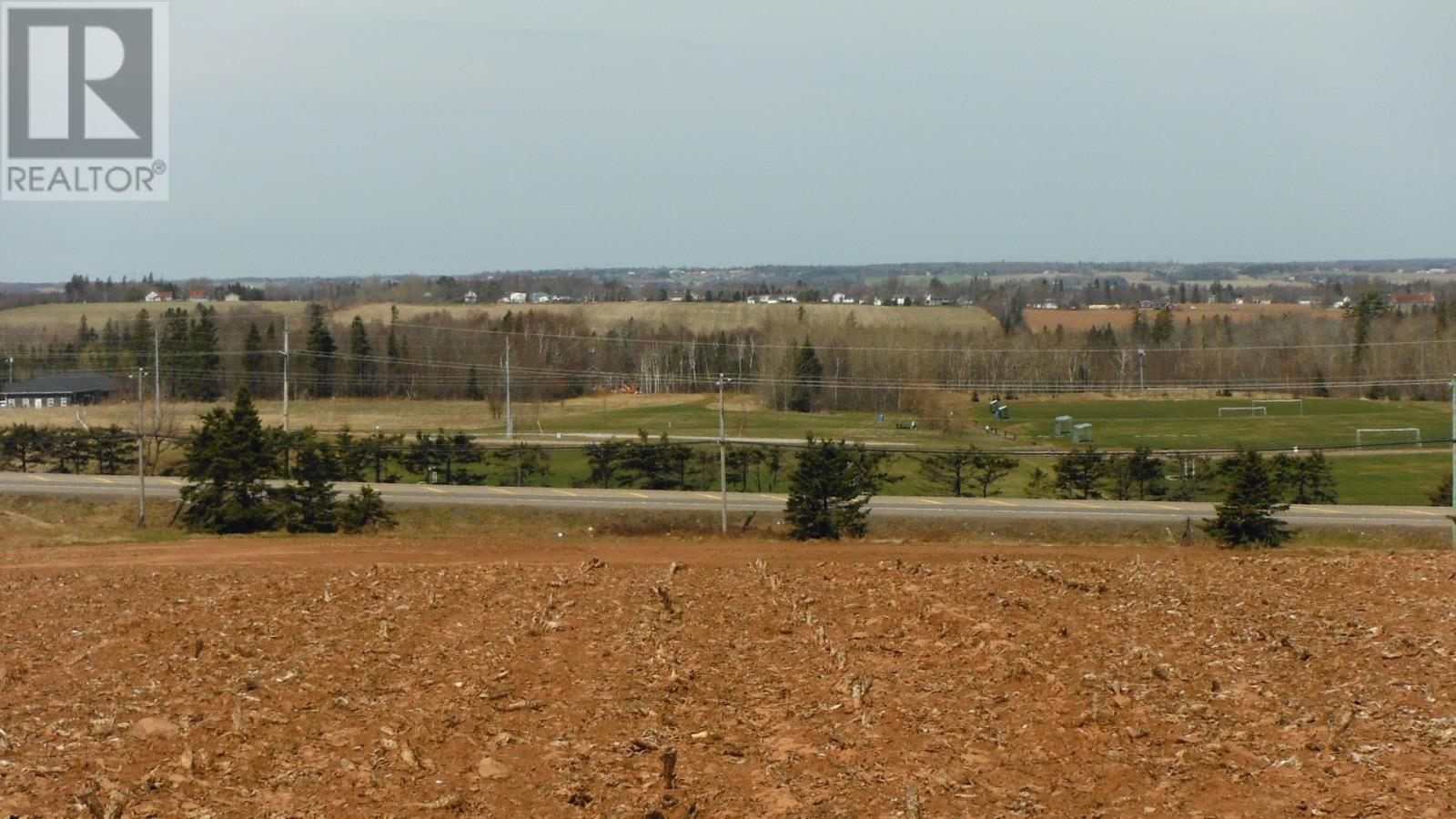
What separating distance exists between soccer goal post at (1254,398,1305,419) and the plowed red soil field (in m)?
60.1

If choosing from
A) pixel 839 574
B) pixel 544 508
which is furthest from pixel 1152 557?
pixel 544 508

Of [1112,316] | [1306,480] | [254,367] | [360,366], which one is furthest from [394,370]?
[1112,316]

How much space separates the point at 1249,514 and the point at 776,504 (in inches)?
581

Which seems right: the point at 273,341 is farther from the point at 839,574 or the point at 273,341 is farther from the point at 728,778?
the point at 728,778

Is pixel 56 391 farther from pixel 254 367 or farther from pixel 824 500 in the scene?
pixel 824 500

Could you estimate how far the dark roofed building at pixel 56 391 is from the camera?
70.8 m

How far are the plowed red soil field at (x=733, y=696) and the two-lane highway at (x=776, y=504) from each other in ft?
63.2

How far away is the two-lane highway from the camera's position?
3775 centimetres

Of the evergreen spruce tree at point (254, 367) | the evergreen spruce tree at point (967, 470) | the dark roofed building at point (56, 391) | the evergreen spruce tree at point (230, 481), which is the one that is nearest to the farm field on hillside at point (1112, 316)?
the evergreen spruce tree at point (254, 367)

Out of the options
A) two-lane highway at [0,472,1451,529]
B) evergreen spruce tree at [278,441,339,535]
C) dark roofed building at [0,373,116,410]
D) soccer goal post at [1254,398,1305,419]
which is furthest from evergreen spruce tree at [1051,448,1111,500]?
dark roofed building at [0,373,116,410]

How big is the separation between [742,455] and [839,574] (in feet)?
90.1

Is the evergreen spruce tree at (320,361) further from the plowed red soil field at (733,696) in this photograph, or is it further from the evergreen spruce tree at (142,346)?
the plowed red soil field at (733,696)

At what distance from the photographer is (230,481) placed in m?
34.9

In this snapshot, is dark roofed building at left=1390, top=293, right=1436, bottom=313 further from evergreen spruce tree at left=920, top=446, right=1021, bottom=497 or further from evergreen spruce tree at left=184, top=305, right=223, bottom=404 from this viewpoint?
evergreen spruce tree at left=184, top=305, right=223, bottom=404
